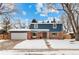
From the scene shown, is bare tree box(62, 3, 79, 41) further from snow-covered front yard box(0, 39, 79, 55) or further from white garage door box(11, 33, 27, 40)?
white garage door box(11, 33, 27, 40)

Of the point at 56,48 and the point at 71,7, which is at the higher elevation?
the point at 71,7

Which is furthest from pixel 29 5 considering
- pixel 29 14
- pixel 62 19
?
pixel 62 19

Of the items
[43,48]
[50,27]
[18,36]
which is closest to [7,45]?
[18,36]

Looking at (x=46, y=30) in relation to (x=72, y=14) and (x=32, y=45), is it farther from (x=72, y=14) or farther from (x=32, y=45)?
(x=72, y=14)

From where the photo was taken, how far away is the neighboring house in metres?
4.08

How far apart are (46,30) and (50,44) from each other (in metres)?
0.17

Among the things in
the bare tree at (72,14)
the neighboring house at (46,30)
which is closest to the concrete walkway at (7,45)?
the neighboring house at (46,30)

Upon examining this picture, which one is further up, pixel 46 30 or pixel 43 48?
pixel 46 30

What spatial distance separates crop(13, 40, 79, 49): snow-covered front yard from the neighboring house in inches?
2.3

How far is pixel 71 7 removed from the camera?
4098 mm

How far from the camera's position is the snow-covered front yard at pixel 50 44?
13.4 ft

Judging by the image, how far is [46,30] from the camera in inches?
162

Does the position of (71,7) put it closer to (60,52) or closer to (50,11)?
(50,11)
